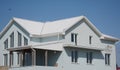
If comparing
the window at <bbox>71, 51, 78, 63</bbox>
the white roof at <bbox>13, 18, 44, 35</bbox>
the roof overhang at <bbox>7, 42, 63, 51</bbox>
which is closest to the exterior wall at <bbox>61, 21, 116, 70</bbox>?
the window at <bbox>71, 51, 78, 63</bbox>

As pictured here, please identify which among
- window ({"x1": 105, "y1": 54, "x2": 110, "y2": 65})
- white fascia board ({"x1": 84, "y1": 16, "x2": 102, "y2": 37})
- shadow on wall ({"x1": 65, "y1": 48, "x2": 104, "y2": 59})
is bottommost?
window ({"x1": 105, "y1": 54, "x2": 110, "y2": 65})

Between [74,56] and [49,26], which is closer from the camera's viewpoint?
[74,56]

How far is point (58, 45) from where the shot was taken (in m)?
46.2

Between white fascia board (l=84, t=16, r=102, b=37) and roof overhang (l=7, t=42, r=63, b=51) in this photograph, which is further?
white fascia board (l=84, t=16, r=102, b=37)

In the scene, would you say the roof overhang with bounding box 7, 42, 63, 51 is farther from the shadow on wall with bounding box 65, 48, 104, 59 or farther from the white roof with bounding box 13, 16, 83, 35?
the white roof with bounding box 13, 16, 83, 35

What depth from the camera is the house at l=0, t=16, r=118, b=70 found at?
4612cm

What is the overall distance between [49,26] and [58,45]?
270 inches

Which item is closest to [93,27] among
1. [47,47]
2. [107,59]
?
[107,59]

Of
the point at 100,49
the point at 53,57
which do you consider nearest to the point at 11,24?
the point at 53,57

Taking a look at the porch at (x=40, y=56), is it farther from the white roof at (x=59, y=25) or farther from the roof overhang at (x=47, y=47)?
the white roof at (x=59, y=25)

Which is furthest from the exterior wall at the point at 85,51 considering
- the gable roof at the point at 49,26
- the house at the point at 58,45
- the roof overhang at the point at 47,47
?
the roof overhang at the point at 47,47

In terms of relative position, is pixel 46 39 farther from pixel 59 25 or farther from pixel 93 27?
pixel 93 27

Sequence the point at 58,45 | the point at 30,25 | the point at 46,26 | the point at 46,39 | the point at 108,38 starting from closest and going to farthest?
1. the point at 58,45
2. the point at 46,39
3. the point at 30,25
4. the point at 46,26
5. the point at 108,38

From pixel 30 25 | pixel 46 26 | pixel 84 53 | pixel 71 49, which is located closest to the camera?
pixel 71 49
